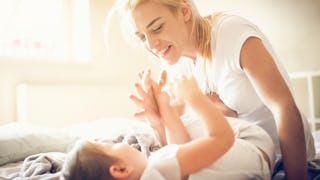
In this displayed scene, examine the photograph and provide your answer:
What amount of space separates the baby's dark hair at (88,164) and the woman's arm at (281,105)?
1.30 ft

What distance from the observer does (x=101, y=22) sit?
8.94 ft

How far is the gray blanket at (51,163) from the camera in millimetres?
973

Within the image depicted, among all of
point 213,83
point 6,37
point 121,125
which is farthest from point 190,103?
point 6,37

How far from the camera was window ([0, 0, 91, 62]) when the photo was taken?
8.03 feet

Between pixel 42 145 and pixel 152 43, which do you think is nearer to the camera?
pixel 152 43

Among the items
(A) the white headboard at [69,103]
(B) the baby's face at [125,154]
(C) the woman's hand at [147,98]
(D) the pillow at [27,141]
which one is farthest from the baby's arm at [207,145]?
(A) the white headboard at [69,103]

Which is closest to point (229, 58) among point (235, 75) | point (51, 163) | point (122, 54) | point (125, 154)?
point (235, 75)

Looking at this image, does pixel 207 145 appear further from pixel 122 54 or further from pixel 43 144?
pixel 122 54

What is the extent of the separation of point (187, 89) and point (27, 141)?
80 cm

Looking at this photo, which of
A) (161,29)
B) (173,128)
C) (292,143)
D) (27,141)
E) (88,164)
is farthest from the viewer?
(27,141)

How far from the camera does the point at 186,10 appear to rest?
3.88 feet

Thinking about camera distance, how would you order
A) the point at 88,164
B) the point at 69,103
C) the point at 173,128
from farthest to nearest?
the point at 69,103
the point at 173,128
the point at 88,164

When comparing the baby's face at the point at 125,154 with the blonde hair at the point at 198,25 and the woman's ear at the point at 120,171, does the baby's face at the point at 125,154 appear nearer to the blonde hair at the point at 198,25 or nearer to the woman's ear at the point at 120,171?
the woman's ear at the point at 120,171

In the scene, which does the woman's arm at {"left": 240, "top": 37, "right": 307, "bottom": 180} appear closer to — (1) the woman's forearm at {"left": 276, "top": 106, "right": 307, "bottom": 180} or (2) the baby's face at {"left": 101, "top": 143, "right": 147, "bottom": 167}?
(1) the woman's forearm at {"left": 276, "top": 106, "right": 307, "bottom": 180}
